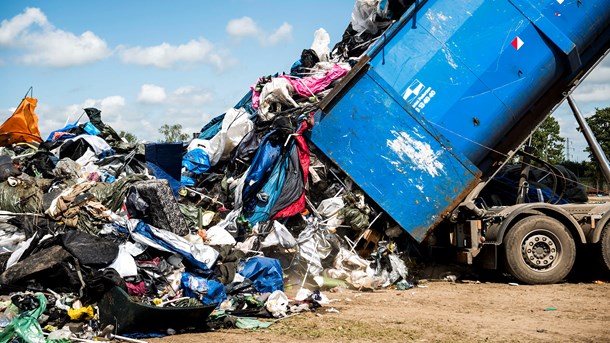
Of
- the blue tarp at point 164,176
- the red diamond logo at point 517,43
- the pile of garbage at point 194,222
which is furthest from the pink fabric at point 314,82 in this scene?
the red diamond logo at point 517,43

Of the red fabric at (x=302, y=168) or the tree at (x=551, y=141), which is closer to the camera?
the red fabric at (x=302, y=168)

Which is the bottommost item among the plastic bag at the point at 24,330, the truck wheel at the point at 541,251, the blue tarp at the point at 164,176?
the plastic bag at the point at 24,330

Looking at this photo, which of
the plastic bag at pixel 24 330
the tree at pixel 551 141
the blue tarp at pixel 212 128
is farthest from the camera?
the tree at pixel 551 141

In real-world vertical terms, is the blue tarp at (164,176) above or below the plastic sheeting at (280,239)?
above

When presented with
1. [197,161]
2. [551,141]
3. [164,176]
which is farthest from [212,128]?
[551,141]

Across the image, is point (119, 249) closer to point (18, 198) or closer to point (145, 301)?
point (145, 301)

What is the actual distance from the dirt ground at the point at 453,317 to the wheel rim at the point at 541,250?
0.86 feet

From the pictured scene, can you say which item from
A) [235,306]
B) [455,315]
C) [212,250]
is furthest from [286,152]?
[455,315]

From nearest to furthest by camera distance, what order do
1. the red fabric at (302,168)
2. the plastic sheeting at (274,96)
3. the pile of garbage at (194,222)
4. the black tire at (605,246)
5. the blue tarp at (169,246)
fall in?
1. the pile of garbage at (194,222)
2. the blue tarp at (169,246)
3. the black tire at (605,246)
4. the red fabric at (302,168)
5. the plastic sheeting at (274,96)

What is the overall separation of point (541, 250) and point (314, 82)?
3558 millimetres

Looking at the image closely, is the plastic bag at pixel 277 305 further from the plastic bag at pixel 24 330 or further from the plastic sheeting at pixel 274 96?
the plastic sheeting at pixel 274 96

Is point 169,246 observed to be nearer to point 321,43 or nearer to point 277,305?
point 277,305

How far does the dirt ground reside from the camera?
477 cm

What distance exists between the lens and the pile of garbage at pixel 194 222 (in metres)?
5.11
